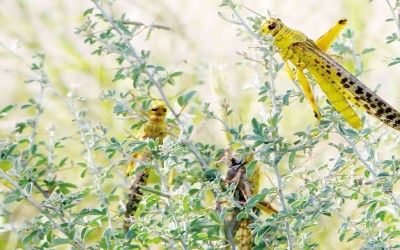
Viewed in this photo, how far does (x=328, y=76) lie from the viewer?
1718mm

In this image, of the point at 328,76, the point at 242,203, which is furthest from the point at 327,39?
the point at 242,203

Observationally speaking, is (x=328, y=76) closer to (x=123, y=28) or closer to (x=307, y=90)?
(x=307, y=90)

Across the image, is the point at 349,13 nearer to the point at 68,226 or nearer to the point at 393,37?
the point at 393,37

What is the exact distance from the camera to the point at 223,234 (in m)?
1.78

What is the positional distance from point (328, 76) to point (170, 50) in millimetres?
1817

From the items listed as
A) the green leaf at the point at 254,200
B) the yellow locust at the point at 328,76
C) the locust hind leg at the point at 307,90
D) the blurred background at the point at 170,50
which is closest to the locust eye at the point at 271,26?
the yellow locust at the point at 328,76

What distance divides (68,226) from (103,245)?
9 cm

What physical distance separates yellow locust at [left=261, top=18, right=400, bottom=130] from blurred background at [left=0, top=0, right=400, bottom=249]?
101 centimetres

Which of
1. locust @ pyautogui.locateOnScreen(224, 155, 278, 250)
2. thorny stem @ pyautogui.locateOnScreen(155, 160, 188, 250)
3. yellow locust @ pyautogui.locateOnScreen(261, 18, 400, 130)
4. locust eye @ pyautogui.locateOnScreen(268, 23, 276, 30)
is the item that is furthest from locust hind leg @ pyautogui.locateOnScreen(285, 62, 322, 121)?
thorny stem @ pyautogui.locateOnScreen(155, 160, 188, 250)

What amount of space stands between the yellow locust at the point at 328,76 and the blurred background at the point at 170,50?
101 centimetres

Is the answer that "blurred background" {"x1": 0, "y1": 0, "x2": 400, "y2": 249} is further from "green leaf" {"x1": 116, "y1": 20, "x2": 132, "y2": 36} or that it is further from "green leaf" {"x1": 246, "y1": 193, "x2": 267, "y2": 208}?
"green leaf" {"x1": 246, "y1": 193, "x2": 267, "y2": 208}

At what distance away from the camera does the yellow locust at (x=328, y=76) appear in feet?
5.23

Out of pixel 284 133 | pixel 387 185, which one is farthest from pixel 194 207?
pixel 284 133

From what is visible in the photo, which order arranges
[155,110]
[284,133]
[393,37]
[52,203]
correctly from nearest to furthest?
[52,203], [393,37], [155,110], [284,133]
